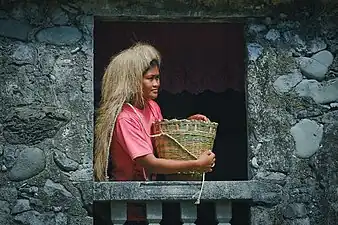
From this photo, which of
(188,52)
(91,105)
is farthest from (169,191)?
(188,52)

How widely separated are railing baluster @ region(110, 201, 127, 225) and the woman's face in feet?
2.08

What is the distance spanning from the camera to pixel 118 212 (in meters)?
4.96

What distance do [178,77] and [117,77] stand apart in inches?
29.6

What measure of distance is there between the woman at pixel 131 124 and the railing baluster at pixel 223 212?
183 mm

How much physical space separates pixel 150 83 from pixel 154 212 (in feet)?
2.34

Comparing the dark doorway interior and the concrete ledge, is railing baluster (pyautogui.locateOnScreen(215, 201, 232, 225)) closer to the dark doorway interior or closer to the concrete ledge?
the concrete ledge

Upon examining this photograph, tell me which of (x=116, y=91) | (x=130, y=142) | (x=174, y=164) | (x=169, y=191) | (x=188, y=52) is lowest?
(x=169, y=191)

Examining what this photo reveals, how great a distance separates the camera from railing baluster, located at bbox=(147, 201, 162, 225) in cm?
496

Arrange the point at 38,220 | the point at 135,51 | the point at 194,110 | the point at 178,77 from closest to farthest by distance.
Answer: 1. the point at 38,220
2. the point at 135,51
3. the point at 178,77
4. the point at 194,110

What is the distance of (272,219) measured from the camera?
200 inches

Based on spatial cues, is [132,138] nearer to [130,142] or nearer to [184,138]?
[130,142]

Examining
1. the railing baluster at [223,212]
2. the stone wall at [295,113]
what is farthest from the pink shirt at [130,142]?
Answer: the stone wall at [295,113]

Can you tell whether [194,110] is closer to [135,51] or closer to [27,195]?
[135,51]

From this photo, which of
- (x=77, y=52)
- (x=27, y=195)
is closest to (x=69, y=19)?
(x=77, y=52)
